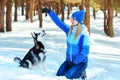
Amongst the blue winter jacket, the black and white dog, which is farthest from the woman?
the black and white dog

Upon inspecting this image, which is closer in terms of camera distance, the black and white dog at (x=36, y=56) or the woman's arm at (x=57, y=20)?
the woman's arm at (x=57, y=20)

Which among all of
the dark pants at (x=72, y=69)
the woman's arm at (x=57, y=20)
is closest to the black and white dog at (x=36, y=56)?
the dark pants at (x=72, y=69)

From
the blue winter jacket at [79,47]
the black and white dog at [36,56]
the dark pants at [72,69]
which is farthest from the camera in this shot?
the black and white dog at [36,56]

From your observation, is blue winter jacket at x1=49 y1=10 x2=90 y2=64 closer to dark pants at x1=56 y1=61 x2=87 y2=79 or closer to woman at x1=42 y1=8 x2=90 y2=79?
woman at x1=42 y1=8 x2=90 y2=79

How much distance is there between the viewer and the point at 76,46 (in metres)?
7.95

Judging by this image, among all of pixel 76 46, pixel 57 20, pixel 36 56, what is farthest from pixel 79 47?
pixel 36 56

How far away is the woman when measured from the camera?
7898mm

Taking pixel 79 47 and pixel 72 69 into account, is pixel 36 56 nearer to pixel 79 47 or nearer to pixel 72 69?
pixel 72 69

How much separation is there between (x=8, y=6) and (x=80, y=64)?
2582cm

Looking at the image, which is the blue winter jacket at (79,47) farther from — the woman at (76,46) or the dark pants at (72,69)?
the dark pants at (72,69)

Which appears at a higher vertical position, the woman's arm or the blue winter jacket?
the woman's arm

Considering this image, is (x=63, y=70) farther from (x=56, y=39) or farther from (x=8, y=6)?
(x=8, y=6)

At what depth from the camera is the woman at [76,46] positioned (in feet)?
25.9

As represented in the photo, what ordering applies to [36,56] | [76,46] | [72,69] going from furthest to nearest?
1. [36,56]
2. [72,69]
3. [76,46]
